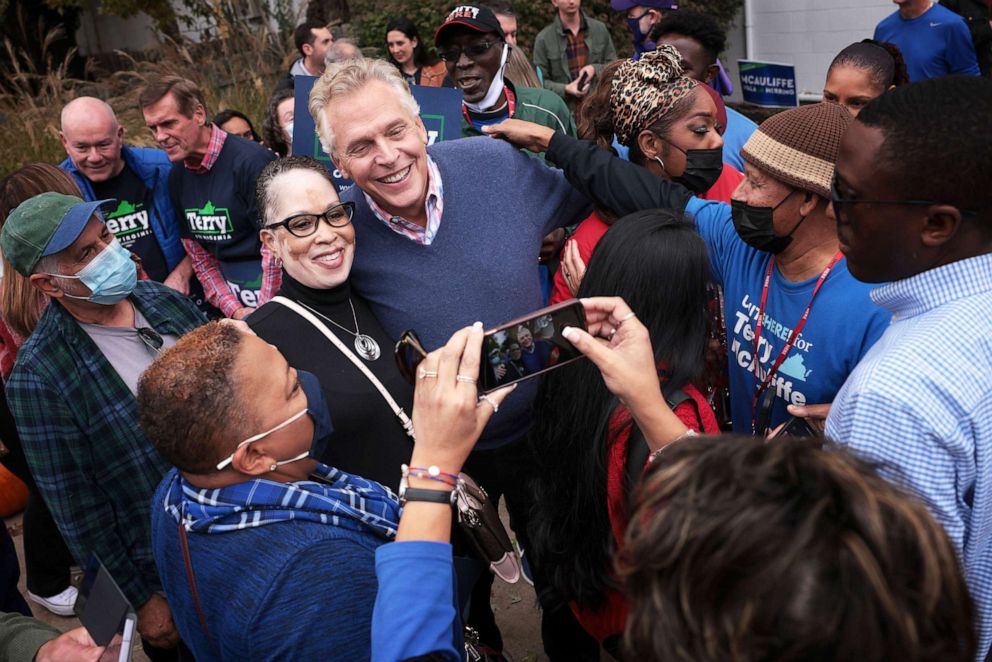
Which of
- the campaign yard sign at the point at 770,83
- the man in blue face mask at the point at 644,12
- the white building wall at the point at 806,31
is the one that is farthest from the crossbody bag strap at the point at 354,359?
the white building wall at the point at 806,31

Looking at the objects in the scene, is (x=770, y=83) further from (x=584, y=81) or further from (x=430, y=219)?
(x=430, y=219)

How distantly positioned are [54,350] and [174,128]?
2334 mm

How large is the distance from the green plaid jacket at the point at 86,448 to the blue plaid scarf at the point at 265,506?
3.30ft

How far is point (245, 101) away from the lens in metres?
9.27

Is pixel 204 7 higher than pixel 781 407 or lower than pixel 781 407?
higher

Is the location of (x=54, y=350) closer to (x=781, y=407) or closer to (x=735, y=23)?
(x=781, y=407)

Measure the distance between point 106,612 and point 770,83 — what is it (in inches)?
246

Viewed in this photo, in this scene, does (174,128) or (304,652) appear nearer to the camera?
(304,652)

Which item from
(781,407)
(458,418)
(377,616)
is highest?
(458,418)

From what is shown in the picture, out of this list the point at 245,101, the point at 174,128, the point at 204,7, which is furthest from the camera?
the point at 204,7

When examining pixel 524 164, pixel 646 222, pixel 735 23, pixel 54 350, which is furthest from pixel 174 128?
pixel 735 23

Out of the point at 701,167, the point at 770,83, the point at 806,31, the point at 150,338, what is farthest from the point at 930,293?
the point at 806,31

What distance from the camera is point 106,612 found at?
1634 mm

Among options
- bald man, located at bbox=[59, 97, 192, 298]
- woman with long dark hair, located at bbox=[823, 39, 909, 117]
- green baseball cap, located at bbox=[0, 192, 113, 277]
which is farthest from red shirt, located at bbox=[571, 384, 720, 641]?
bald man, located at bbox=[59, 97, 192, 298]
